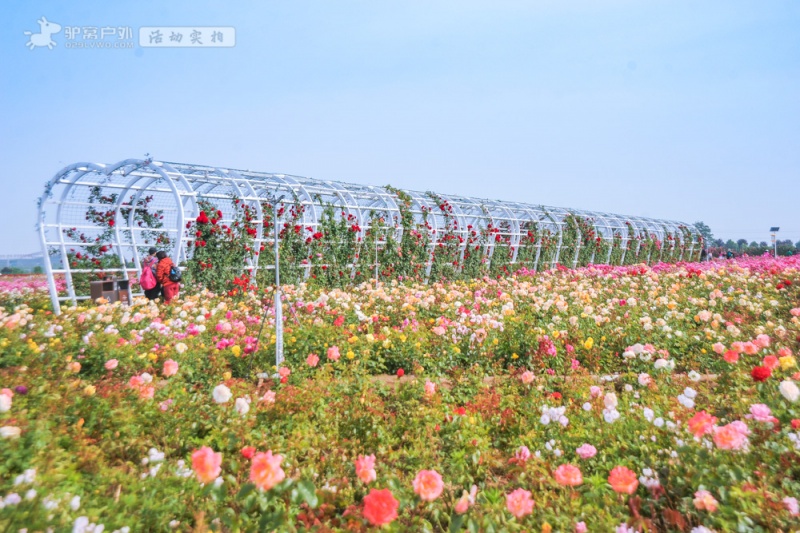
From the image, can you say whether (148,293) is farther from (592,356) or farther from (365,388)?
(592,356)

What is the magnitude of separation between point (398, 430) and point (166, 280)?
19.8 feet

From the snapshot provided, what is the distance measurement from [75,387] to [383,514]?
7.97 feet

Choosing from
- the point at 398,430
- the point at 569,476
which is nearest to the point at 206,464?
the point at 569,476

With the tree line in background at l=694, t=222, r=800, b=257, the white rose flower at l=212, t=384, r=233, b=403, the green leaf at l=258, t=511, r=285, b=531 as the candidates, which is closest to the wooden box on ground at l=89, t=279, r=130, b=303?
the white rose flower at l=212, t=384, r=233, b=403

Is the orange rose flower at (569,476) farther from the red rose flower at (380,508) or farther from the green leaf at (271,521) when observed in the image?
the green leaf at (271,521)

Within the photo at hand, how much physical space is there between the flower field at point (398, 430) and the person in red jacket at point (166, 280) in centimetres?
234

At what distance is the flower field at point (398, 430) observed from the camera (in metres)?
2.19

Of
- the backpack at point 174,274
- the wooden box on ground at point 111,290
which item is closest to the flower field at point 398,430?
the backpack at point 174,274

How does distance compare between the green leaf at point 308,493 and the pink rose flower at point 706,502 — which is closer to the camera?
the green leaf at point 308,493

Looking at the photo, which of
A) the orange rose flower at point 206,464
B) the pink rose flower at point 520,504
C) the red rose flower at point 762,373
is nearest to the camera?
the orange rose flower at point 206,464

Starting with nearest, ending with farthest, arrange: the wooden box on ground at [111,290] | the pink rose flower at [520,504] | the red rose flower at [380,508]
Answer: the red rose flower at [380,508] < the pink rose flower at [520,504] < the wooden box on ground at [111,290]

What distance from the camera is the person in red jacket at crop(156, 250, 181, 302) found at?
835 centimetres

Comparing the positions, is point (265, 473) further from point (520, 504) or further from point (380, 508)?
point (520, 504)

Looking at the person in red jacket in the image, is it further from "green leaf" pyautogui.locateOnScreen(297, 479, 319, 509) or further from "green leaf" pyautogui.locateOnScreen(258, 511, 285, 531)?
"green leaf" pyautogui.locateOnScreen(297, 479, 319, 509)
